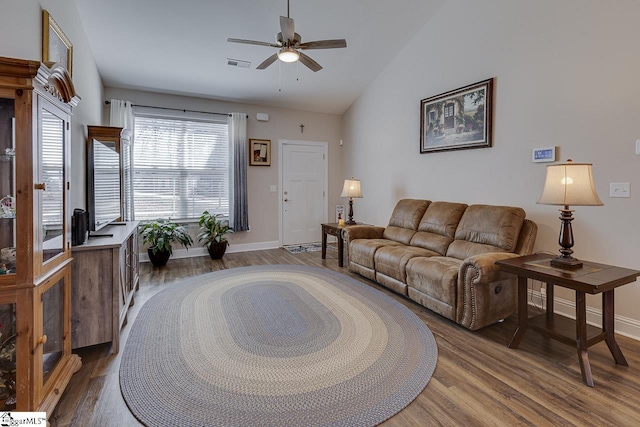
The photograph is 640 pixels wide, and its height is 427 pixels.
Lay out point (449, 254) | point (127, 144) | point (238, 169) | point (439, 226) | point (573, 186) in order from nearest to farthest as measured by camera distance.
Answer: point (573, 186) → point (449, 254) → point (439, 226) → point (127, 144) → point (238, 169)

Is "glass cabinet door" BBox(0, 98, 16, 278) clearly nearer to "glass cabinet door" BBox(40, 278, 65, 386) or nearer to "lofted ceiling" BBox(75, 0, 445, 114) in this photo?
"glass cabinet door" BBox(40, 278, 65, 386)

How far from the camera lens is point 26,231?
1.43 metres

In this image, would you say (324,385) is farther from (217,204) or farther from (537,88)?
(217,204)

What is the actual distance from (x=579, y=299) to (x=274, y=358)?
2025mm

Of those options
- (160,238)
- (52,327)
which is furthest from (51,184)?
(160,238)

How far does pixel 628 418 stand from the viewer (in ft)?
5.36

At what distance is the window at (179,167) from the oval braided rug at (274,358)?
2.10 meters

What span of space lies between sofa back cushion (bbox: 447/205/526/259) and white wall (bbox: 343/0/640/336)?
0.33 metres

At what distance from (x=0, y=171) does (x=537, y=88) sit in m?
4.10

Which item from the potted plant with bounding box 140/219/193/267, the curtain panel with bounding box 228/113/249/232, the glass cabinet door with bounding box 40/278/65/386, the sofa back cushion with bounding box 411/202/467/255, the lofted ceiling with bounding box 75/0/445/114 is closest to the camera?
the glass cabinet door with bounding box 40/278/65/386

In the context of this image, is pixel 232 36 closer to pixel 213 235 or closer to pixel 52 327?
pixel 213 235

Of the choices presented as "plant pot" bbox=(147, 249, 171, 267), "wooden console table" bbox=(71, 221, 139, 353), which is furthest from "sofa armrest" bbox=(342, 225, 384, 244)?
"wooden console table" bbox=(71, 221, 139, 353)

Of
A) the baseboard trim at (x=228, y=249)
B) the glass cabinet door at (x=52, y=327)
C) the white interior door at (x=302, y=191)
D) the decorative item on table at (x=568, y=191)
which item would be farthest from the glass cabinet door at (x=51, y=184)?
the white interior door at (x=302, y=191)

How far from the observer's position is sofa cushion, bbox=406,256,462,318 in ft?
8.93
